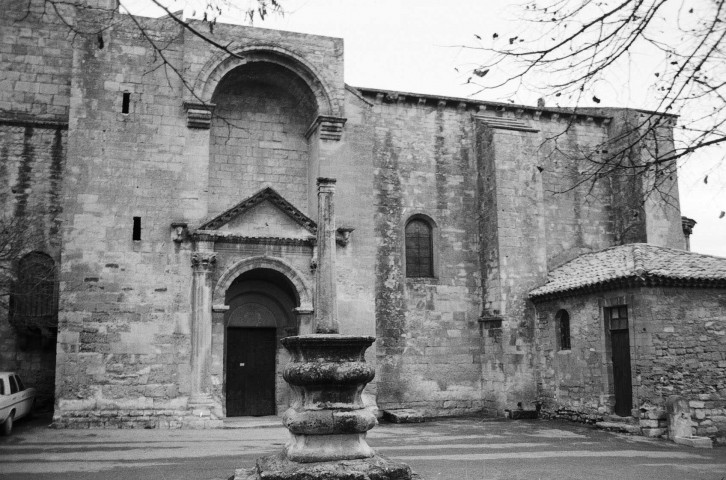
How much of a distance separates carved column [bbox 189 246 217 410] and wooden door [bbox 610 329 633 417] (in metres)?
9.45

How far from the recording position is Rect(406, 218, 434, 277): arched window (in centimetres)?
1906

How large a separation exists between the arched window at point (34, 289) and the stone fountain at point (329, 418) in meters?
11.0

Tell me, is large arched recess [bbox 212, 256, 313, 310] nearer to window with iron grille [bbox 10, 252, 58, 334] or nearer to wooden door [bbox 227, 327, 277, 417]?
wooden door [bbox 227, 327, 277, 417]

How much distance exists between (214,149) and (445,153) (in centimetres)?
683

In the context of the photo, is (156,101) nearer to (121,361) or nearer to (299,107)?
(299,107)

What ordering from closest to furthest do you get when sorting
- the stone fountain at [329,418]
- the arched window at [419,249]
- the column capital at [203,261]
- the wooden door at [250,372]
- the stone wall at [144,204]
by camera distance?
the stone fountain at [329,418]
the stone wall at [144,204]
the column capital at [203,261]
the wooden door at [250,372]
the arched window at [419,249]

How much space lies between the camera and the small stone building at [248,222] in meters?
15.1

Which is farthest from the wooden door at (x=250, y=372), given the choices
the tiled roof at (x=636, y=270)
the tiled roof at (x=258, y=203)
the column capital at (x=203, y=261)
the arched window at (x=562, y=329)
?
the arched window at (x=562, y=329)

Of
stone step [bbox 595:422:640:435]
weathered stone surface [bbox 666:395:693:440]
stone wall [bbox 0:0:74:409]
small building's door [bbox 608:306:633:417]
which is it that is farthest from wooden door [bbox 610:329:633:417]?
stone wall [bbox 0:0:74:409]

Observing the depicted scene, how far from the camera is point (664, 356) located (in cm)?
1432

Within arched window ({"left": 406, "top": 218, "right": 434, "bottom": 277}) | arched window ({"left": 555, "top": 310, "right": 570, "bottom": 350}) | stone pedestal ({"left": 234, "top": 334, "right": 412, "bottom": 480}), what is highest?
arched window ({"left": 406, "top": 218, "right": 434, "bottom": 277})

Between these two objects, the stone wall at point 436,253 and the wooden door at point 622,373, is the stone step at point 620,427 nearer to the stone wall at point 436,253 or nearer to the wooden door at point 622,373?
the wooden door at point 622,373

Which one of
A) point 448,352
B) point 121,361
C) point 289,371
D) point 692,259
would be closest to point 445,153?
point 448,352

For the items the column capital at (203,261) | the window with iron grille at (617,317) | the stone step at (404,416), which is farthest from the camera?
the stone step at (404,416)
